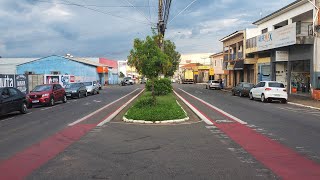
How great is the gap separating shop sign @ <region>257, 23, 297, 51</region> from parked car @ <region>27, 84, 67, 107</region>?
1960cm

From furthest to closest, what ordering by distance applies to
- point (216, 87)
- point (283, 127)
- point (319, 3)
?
point (216, 87) → point (319, 3) → point (283, 127)

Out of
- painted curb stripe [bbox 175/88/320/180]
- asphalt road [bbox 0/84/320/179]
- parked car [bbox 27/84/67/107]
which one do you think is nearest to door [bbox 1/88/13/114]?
asphalt road [bbox 0/84/320/179]

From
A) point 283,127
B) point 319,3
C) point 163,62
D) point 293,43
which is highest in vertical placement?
point 319,3

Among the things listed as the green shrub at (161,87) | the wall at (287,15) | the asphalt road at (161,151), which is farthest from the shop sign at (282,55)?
the asphalt road at (161,151)

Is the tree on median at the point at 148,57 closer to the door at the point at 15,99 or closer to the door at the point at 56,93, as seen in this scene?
the door at the point at 15,99

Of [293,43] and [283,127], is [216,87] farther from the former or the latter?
[283,127]

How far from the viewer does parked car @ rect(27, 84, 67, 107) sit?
2492 centimetres

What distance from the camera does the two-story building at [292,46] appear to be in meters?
30.8

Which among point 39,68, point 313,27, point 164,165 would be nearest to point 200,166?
point 164,165

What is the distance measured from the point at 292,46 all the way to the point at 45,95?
73.7 feet

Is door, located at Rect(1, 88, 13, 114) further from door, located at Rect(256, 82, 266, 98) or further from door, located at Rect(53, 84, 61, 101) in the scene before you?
door, located at Rect(256, 82, 266, 98)

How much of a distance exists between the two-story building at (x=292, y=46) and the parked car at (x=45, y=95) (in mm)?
19606

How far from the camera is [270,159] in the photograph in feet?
26.1

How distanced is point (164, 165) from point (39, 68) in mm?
63853
